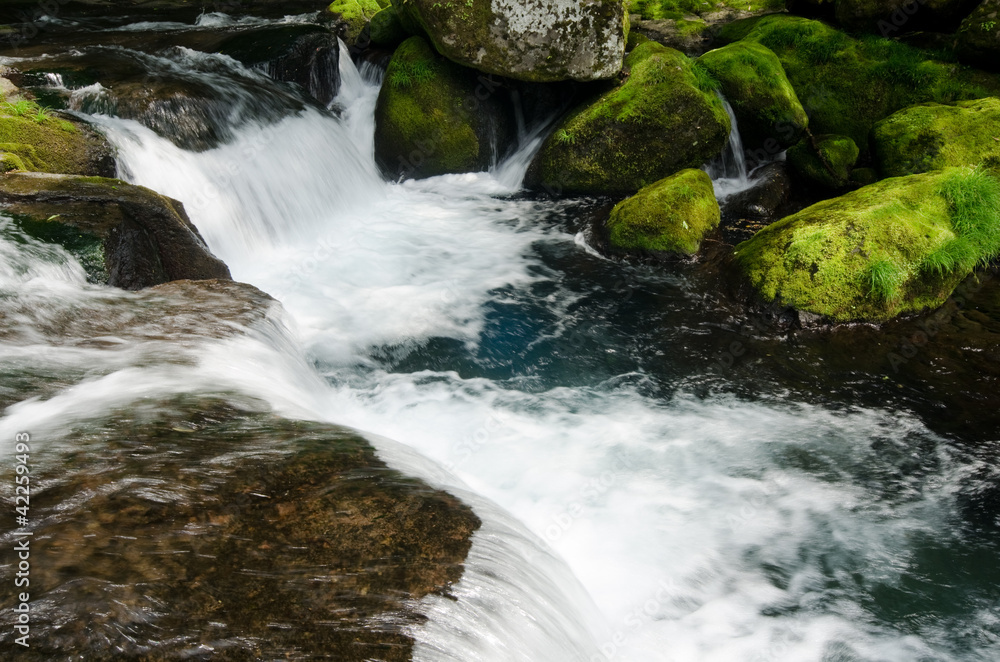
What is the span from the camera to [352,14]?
1248 centimetres

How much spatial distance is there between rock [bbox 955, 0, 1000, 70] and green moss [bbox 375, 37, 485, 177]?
663 centimetres

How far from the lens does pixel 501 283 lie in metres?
7.09

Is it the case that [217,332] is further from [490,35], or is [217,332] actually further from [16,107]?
[490,35]

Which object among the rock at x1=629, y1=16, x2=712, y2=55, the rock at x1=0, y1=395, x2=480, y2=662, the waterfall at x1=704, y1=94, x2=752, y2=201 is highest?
the rock at x1=629, y1=16, x2=712, y2=55

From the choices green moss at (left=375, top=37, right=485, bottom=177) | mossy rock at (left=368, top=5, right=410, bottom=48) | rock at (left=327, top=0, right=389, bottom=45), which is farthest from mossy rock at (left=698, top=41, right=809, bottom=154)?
rock at (left=327, top=0, right=389, bottom=45)

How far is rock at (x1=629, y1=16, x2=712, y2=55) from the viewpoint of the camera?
36.0 ft

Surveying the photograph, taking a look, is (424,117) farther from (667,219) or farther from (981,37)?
(981,37)

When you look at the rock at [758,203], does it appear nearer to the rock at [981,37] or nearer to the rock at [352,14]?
the rock at [981,37]

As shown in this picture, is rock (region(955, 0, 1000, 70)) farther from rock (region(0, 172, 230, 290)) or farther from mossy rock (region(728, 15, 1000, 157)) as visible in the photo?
rock (region(0, 172, 230, 290))

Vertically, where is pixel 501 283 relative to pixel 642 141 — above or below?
below

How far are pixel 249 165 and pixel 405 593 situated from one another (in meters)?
6.73

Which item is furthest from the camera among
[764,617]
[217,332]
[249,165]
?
[249,165]

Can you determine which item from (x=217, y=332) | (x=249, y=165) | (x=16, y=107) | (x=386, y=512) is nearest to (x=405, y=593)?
(x=386, y=512)

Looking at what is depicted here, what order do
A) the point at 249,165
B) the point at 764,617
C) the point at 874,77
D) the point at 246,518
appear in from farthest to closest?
the point at 874,77 → the point at 249,165 → the point at 764,617 → the point at 246,518
